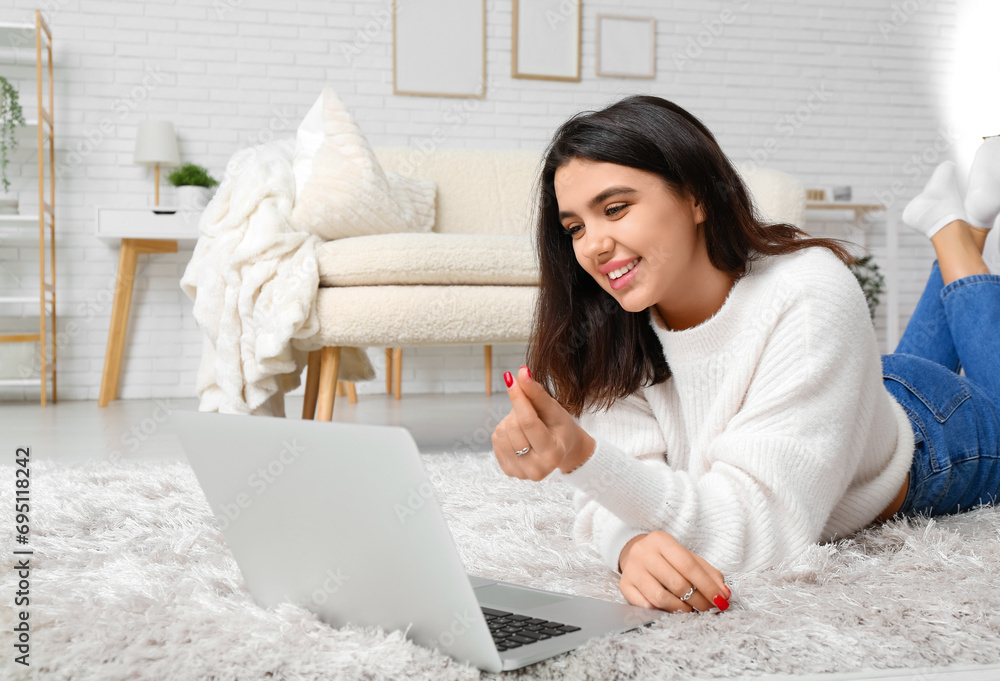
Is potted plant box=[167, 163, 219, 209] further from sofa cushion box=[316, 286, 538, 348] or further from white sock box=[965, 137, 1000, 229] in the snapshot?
white sock box=[965, 137, 1000, 229]

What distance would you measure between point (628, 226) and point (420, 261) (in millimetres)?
1138

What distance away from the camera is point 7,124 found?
11.6ft

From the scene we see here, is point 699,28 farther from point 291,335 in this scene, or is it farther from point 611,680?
point 611,680

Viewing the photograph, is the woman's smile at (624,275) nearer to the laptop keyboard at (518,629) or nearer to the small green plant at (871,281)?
the laptop keyboard at (518,629)

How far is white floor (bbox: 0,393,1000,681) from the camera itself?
2148 millimetres

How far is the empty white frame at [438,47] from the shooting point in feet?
13.3

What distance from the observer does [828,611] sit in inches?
31.1

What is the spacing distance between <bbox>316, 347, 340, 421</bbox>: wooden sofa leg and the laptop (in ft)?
3.90

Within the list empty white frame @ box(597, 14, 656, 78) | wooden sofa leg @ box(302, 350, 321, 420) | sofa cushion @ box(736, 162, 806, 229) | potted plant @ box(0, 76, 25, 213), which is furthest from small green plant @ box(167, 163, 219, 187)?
sofa cushion @ box(736, 162, 806, 229)

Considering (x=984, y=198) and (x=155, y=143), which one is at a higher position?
(x=155, y=143)

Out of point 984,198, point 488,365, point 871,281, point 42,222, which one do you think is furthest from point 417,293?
point 871,281

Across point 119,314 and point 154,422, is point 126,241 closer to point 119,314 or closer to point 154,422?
point 119,314

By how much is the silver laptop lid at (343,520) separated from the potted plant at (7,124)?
10.9 feet

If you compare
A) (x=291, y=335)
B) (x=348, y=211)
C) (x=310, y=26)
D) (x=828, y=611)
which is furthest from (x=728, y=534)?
(x=310, y=26)
